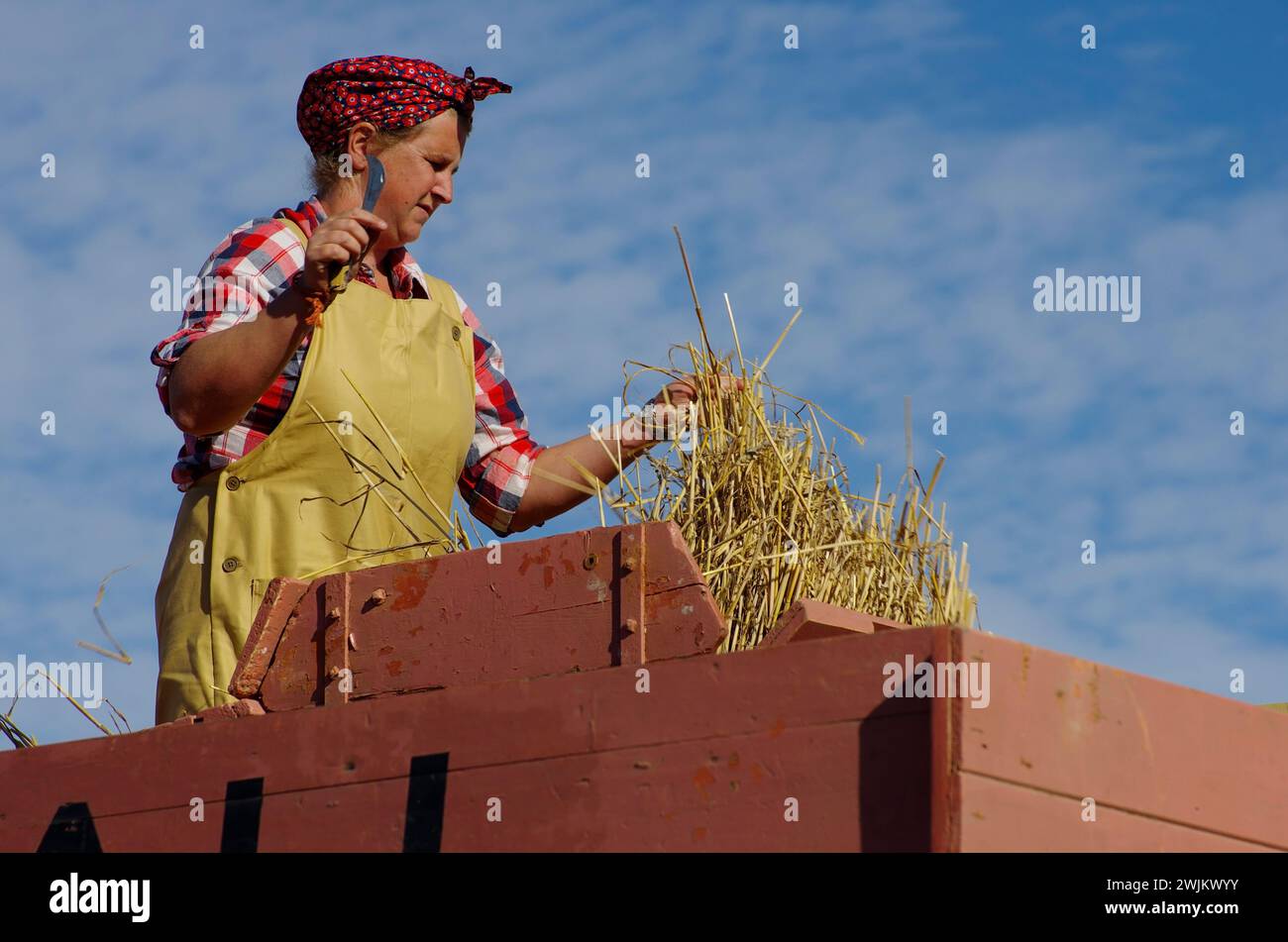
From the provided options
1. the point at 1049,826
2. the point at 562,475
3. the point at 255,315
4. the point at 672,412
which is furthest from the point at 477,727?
the point at 562,475

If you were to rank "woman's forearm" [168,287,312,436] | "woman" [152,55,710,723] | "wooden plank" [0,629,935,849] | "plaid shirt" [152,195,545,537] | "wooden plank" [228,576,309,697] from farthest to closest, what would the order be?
1. "plaid shirt" [152,195,545,537]
2. "woman" [152,55,710,723]
3. "woman's forearm" [168,287,312,436]
4. "wooden plank" [228,576,309,697]
5. "wooden plank" [0,629,935,849]

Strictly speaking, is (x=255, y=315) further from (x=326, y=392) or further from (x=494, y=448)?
(x=494, y=448)

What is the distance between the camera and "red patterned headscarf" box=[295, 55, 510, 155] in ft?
12.2

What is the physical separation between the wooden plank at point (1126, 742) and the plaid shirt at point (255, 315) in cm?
175

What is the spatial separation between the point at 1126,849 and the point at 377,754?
1098 millimetres

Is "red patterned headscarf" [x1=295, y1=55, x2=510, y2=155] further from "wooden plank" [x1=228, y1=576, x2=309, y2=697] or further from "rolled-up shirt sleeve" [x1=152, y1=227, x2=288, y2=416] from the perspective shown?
"wooden plank" [x1=228, y1=576, x2=309, y2=697]

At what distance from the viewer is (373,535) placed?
359 cm

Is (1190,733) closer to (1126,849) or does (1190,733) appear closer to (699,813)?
(1126,849)

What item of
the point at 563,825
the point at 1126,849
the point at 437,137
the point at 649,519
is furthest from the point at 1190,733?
the point at 437,137

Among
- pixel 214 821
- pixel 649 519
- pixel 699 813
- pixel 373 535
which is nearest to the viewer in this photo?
pixel 699 813

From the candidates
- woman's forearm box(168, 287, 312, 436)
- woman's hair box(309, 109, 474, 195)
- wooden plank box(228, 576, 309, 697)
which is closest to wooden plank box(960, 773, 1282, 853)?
wooden plank box(228, 576, 309, 697)

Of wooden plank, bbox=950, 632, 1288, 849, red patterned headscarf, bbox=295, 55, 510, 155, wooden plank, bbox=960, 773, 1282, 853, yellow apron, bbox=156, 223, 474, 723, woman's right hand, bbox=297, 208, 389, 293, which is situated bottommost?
wooden plank, bbox=960, 773, 1282, 853
